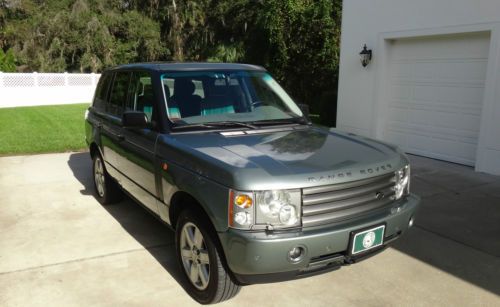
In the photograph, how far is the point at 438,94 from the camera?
841 cm

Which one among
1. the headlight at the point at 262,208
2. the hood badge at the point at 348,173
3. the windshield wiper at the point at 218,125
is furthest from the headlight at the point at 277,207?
the windshield wiper at the point at 218,125

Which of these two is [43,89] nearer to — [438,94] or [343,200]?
[438,94]

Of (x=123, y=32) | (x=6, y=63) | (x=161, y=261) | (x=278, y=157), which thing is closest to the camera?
(x=278, y=157)

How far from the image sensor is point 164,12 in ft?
99.9

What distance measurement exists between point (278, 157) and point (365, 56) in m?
7.39

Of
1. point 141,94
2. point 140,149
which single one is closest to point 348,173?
point 140,149

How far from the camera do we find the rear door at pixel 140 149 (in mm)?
3949

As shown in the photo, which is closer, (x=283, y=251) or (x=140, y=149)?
(x=283, y=251)

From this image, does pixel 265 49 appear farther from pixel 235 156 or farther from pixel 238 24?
pixel 235 156

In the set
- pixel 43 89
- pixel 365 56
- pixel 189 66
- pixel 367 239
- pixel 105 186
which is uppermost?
pixel 365 56

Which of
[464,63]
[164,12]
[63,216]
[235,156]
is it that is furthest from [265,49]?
[235,156]

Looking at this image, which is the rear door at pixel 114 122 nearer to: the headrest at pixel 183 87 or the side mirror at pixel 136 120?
the side mirror at pixel 136 120

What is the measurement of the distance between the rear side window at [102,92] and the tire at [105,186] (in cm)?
68

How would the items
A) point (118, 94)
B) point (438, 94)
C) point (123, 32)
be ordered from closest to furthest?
point (118, 94) < point (438, 94) < point (123, 32)
